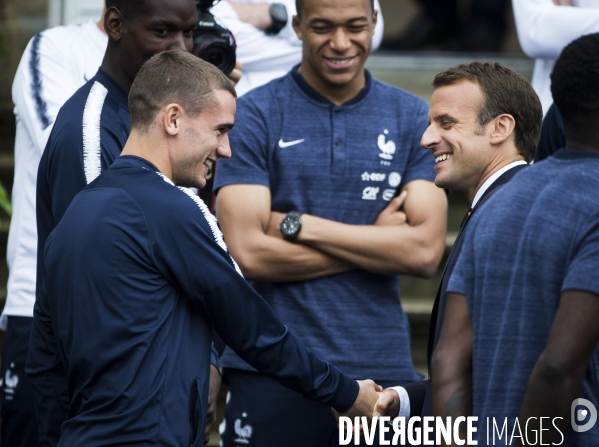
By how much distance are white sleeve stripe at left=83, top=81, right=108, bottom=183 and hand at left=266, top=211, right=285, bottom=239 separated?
798 mm

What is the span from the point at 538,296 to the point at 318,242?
1.24 metres

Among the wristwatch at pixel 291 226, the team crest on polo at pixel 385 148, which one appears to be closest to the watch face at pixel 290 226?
the wristwatch at pixel 291 226

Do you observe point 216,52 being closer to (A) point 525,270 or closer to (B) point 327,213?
(B) point 327,213

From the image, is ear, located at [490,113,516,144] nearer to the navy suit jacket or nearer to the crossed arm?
the navy suit jacket

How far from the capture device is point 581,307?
202cm

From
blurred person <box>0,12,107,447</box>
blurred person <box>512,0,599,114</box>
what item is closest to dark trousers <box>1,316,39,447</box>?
blurred person <box>0,12,107,447</box>

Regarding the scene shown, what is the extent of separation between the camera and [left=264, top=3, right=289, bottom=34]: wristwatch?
4102 millimetres

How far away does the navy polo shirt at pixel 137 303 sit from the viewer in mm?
2328

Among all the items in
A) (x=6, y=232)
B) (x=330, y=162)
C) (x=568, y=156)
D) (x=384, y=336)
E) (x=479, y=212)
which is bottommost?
(x=6, y=232)

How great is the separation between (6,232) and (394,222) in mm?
2523

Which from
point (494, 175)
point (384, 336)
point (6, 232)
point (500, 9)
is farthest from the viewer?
point (500, 9)

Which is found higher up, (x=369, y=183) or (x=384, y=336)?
(x=369, y=183)

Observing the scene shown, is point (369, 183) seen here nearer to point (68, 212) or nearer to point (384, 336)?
point (384, 336)

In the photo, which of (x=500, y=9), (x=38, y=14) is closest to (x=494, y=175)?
(x=38, y=14)
